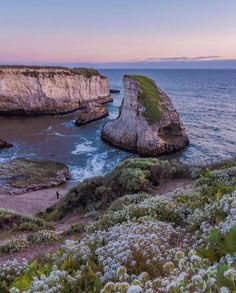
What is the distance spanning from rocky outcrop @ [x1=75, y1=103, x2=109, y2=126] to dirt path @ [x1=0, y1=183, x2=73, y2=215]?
94.5 feet

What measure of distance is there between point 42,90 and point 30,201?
4429 centimetres

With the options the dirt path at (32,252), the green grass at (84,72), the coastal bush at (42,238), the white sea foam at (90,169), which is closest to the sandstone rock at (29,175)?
the white sea foam at (90,169)

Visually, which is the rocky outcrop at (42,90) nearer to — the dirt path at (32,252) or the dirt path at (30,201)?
the dirt path at (30,201)

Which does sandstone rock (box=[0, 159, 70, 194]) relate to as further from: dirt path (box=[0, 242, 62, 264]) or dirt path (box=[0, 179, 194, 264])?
dirt path (box=[0, 242, 62, 264])

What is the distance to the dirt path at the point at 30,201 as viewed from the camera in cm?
2464

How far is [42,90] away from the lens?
6806 centimetres

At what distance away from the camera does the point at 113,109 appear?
7750 centimetres

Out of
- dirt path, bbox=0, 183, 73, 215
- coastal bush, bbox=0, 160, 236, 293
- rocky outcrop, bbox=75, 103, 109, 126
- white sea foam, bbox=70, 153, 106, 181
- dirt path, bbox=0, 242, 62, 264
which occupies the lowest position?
white sea foam, bbox=70, 153, 106, 181

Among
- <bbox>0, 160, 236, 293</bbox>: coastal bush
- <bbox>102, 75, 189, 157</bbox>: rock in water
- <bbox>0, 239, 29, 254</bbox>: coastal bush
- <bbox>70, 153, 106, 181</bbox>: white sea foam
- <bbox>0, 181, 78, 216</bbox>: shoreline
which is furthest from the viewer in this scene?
<bbox>102, 75, 189, 157</bbox>: rock in water

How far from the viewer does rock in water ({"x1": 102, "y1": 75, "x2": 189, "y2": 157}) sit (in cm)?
4078

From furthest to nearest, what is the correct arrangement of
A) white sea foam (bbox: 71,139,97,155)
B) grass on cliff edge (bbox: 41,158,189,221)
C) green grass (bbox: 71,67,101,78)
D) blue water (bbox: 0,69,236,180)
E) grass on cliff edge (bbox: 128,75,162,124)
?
green grass (bbox: 71,67,101,78), grass on cliff edge (bbox: 128,75,162,124), white sea foam (bbox: 71,139,97,155), blue water (bbox: 0,69,236,180), grass on cliff edge (bbox: 41,158,189,221)

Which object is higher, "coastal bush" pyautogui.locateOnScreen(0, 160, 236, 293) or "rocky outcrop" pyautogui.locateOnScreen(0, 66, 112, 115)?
"coastal bush" pyautogui.locateOnScreen(0, 160, 236, 293)

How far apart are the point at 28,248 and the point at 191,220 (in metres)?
6.45

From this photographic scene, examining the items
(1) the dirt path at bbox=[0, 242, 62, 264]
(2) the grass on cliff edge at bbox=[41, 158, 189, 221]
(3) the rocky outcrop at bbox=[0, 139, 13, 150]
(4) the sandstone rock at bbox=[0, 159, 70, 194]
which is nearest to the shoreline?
(4) the sandstone rock at bbox=[0, 159, 70, 194]
